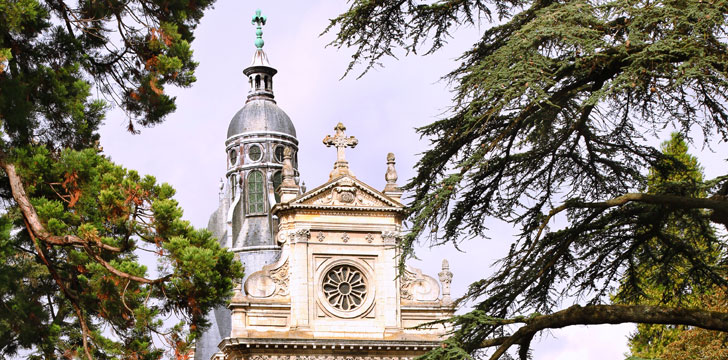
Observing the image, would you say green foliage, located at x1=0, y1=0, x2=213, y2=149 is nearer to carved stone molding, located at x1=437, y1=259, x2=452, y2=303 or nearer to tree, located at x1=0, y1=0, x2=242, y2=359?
tree, located at x1=0, y1=0, x2=242, y2=359

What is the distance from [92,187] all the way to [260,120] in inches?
1094

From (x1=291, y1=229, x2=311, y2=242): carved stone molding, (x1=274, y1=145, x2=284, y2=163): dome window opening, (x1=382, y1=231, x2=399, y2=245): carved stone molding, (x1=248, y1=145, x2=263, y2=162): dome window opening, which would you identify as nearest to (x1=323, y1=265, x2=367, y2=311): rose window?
(x1=382, y1=231, x2=399, y2=245): carved stone molding

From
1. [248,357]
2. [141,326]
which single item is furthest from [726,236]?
[248,357]

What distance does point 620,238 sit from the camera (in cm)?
1113

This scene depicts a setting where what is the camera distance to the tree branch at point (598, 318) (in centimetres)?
986

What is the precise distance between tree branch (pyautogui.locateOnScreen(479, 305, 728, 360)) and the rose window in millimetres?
22393

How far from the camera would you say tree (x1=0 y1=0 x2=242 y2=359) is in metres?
12.4

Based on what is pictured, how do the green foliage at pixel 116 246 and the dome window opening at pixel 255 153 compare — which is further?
the dome window opening at pixel 255 153

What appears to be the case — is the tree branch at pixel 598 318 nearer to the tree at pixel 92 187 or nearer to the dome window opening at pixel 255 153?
the tree at pixel 92 187

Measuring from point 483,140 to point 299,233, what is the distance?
21608 millimetres

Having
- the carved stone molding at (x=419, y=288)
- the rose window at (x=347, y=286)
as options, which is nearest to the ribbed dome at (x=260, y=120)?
the rose window at (x=347, y=286)

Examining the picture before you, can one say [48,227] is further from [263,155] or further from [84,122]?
[263,155]

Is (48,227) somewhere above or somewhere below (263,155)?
below

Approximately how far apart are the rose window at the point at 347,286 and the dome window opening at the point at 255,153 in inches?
371
